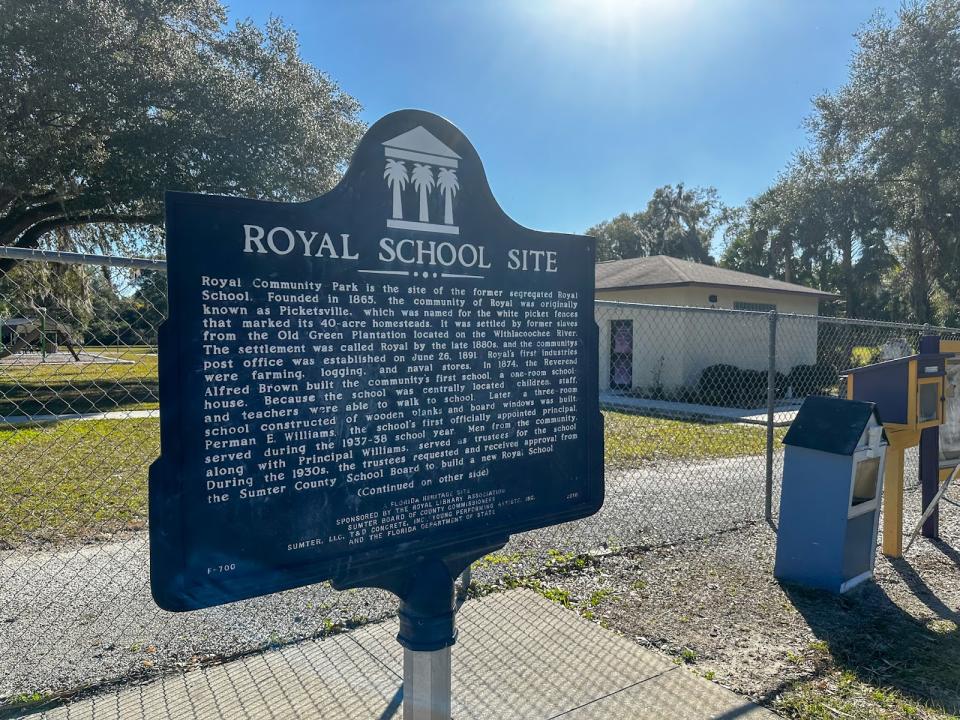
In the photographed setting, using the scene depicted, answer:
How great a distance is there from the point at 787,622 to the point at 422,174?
329 centimetres

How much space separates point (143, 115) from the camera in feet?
46.8

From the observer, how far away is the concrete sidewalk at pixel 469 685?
9.38ft

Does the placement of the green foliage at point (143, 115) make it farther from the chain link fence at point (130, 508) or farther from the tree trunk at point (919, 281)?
the tree trunk at point (919, 281)

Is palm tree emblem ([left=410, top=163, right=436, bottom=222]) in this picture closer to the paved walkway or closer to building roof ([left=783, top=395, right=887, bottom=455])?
building roof ([left=783, top=395, right=887, bottom=455])

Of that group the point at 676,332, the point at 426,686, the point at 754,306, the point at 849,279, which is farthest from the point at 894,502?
the point at 849,279

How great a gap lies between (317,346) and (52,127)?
1533cm

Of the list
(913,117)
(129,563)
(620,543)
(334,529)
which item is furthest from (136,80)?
(913,117)

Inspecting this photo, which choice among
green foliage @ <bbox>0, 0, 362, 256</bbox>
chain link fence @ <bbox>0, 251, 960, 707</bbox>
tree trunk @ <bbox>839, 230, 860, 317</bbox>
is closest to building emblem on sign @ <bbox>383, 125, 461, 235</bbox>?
chain link fence @ <bbox>0, 251, 960, 707</bbox>

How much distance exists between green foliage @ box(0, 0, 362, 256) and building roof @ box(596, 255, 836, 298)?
8438mm

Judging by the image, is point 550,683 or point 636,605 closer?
point 550,683

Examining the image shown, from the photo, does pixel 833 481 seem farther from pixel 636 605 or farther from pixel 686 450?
pixel 686 450

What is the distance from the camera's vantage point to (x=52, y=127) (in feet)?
45.5

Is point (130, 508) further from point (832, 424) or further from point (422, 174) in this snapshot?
point (832, 424)

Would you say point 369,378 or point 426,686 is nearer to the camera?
point 369,378
